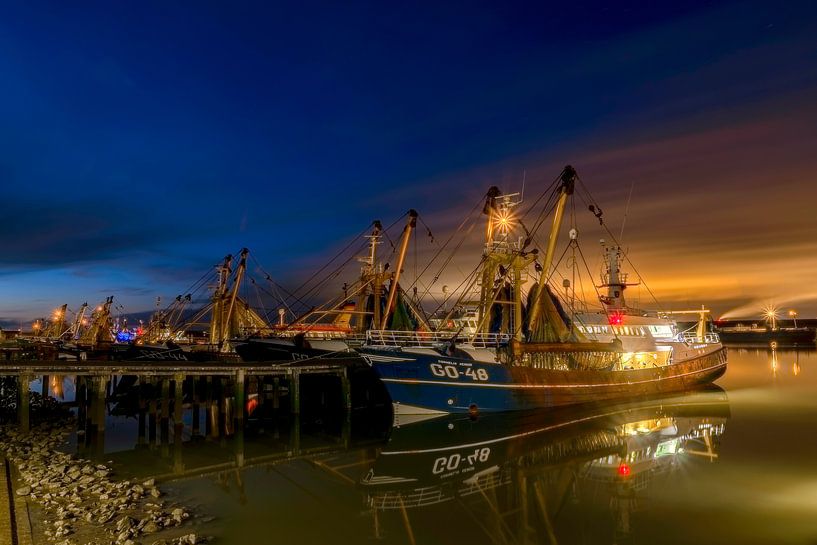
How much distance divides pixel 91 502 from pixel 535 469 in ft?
49.7

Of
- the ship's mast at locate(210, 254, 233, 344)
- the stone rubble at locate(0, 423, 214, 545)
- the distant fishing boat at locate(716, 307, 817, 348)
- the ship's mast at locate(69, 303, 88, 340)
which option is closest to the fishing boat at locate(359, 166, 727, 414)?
the stone rubble at locate(0, 423, 214, 545)

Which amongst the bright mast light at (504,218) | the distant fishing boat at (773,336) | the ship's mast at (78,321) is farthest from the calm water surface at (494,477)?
the distant fishing boat at (773,336)

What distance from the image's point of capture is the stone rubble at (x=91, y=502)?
12.1 m

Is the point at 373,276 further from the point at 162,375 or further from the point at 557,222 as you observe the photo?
the point at 162,375

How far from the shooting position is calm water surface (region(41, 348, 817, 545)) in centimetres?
1436

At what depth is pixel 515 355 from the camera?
3262 centimetres

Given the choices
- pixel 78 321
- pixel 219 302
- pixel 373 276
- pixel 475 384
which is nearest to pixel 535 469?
pixel 475 384

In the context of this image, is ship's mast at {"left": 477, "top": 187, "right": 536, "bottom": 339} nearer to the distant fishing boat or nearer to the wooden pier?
the wooden pier

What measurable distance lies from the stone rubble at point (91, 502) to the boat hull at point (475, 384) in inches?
553

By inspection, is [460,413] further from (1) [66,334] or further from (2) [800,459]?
(1) [66,334]

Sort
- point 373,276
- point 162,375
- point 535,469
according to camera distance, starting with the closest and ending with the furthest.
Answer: point 535,469 → point 162,375 → point 373,276

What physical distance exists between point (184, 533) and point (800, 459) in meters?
24.0

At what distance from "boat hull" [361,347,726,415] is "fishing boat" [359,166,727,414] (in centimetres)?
6

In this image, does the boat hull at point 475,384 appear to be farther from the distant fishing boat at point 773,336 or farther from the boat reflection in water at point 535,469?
the distant fishing boat at point 773,336
